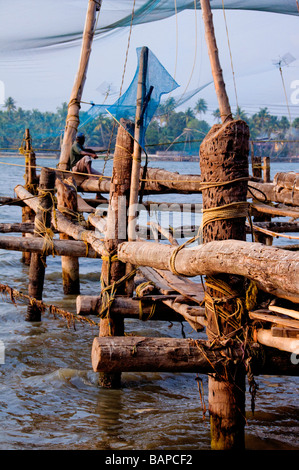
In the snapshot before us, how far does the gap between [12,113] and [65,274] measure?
22.6 meters

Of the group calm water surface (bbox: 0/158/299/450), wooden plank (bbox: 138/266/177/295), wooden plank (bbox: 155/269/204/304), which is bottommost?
calm water surface (bbox: 0/158/299/450)

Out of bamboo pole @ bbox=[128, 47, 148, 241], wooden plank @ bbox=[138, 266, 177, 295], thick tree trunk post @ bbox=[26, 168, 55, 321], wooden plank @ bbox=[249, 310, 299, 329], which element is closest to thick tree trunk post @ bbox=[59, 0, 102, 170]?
thick tree trunk post @ bbox=[26, 168, 55, 321]

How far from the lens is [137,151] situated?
4.99 m

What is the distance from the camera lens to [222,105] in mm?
6934

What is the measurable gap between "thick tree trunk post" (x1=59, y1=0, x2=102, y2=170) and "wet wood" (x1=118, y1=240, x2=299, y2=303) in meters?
5.14

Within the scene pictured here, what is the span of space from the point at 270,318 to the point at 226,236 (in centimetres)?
59

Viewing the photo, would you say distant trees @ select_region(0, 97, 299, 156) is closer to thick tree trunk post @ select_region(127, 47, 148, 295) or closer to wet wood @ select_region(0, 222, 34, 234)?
thick tree trunk post @ select_region(127, 47, 148, 295)

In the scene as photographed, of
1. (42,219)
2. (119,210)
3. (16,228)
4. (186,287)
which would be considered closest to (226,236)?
(186,287)

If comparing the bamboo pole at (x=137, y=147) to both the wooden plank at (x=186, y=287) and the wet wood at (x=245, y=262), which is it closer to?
the wooden plank at (x=186, y=287)

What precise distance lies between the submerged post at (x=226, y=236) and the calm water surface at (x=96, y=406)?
53cm

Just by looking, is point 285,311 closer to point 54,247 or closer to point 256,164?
point 54,247

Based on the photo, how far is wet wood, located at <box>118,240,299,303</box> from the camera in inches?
110
